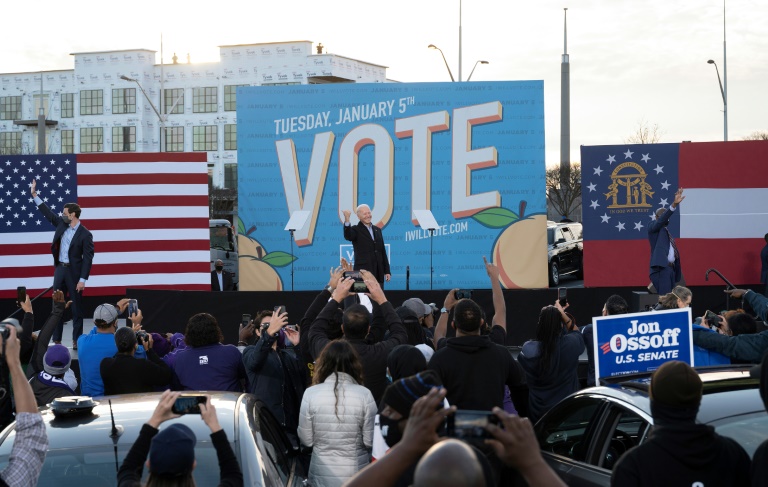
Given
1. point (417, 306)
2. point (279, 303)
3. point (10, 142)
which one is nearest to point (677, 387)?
point (417, 306)

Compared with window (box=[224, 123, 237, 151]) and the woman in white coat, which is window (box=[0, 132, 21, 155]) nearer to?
window (box=[224, 123, 237, 151])

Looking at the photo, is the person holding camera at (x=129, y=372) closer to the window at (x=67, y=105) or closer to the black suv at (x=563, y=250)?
the black suv at (x=563, y=250)

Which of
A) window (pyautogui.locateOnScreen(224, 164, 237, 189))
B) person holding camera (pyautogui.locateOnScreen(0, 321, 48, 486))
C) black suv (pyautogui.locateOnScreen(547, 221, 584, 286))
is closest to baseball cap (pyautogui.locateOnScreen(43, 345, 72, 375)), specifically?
person holding camera (pyautogui.locateOnScreen(0, 321, 48, 486))

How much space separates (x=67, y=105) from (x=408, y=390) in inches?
3441

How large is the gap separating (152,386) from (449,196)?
48.0ft

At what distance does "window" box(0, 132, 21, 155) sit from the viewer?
8875 centimetres

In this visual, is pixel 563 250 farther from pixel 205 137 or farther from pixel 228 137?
pixel 205 137

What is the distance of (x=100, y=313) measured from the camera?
786cm

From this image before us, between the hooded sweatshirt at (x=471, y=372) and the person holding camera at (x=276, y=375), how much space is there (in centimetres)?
174

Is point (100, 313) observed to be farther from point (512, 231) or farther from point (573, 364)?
point (512, 231)

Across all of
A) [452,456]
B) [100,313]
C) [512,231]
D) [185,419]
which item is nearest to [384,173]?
[512,231]

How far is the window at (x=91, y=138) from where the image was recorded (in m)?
82.2

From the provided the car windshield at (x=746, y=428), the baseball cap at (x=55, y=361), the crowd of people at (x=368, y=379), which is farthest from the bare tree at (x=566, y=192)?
the car windshield at (x=746, y=428)

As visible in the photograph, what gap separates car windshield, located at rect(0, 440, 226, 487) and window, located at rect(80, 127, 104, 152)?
81.3 m
